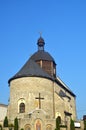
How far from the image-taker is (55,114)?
46500mm

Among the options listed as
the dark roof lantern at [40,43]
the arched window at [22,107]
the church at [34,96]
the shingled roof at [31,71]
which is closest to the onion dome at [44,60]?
the dark roof lantern at [40,43]

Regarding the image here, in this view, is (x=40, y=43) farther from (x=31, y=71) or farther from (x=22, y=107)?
(x=22, y=107)

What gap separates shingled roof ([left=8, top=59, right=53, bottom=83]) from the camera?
4569 centimetres

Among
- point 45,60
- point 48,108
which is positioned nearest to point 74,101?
point 45,60

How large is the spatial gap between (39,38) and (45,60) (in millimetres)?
4445

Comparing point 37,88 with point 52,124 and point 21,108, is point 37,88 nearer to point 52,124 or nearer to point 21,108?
point 21,108

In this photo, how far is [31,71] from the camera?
46.2m

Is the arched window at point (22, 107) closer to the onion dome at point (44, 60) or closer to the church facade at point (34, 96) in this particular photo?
the church facade at point (34, 96)

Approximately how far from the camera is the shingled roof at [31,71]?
4569 cm

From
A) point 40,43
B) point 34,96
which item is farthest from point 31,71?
point 40,43

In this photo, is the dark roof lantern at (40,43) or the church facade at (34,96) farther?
the dark roof lantern at (40,43)

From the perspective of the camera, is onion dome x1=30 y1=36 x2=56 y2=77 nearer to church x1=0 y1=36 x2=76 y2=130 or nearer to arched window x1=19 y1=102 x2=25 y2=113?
church x1=0 y1=36 x2=76 y2=130

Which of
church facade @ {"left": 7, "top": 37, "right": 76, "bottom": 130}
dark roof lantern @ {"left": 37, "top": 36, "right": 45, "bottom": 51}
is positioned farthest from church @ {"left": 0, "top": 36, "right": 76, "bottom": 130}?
dark roof lantern @ {"left": 37, "top": 36, "right": 45, "bottom": 51}

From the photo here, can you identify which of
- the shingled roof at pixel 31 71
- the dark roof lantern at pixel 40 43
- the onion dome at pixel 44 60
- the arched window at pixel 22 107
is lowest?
the arched window at pixel 22 107
